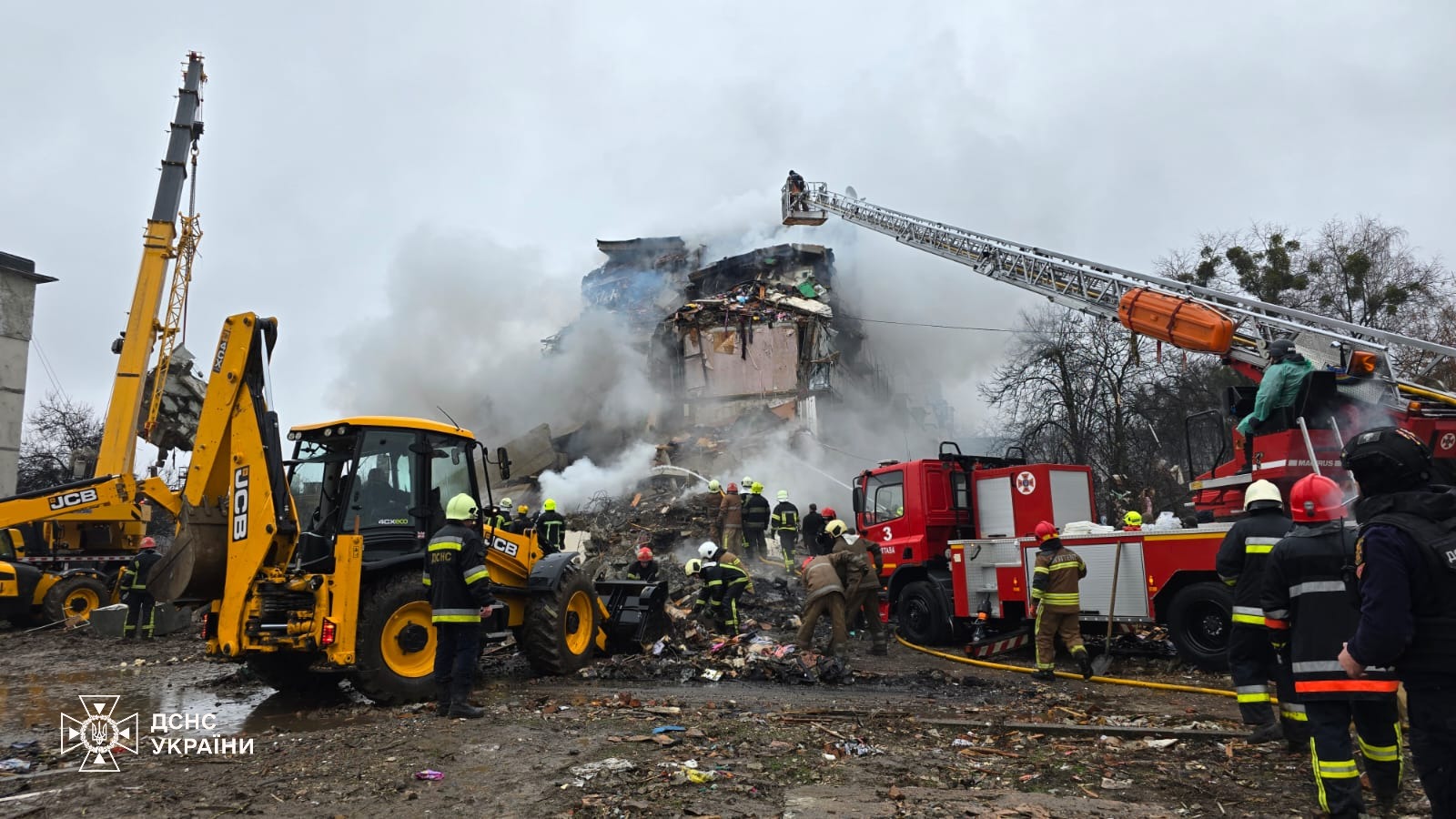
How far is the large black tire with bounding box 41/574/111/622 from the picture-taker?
13.7 meters

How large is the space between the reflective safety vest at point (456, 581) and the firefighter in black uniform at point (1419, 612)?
211 inches

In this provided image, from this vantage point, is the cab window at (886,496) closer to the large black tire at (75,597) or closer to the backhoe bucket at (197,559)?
the backhoe bucket at (197,559)

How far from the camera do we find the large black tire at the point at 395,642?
6.70m

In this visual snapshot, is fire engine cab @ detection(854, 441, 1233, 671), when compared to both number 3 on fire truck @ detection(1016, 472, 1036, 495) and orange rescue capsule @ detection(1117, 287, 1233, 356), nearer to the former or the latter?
number 3 on fire truck @ detection(1016, 472, 1036, 495)

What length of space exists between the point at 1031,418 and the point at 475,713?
17873 mm

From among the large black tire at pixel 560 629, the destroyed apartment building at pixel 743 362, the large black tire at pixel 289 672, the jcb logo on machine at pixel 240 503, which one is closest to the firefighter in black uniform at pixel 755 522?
the destroyed apartment building at pixel 743 362

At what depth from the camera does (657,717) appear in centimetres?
630

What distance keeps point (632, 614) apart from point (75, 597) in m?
10.9

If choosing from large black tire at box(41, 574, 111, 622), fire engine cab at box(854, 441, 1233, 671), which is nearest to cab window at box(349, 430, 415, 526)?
fire engine cab at box(854, 441, 1233, 671)

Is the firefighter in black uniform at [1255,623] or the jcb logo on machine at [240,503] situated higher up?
the jcb logo on machine at [240,503]

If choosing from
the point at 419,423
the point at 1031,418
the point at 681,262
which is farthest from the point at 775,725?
the point at 681,262

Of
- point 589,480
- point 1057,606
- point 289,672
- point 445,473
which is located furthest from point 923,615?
point 589,480

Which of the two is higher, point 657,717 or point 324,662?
point 324,662

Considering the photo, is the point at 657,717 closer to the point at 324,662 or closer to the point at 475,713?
the point at 475,713
